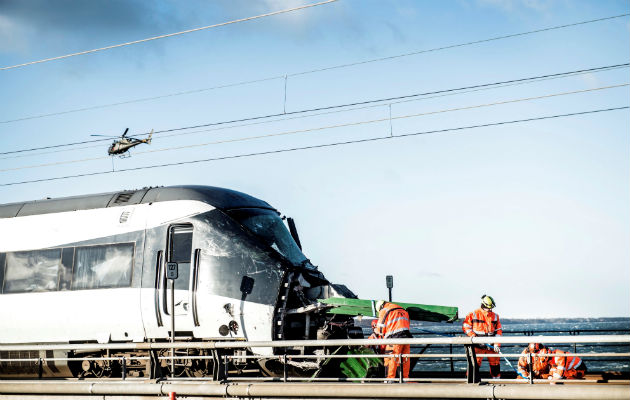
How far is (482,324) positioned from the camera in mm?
12055

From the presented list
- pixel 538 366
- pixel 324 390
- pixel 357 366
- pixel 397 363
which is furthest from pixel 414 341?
pixel 357 366

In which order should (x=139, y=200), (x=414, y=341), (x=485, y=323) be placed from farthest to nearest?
1. (x=139, y=200)
2. (x=485, y=323)
3. (x=414, y=341)

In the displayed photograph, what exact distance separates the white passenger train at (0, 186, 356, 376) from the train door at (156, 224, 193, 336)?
0.02 meters

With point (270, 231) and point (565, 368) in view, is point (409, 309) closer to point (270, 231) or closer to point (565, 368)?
point (565, 368)

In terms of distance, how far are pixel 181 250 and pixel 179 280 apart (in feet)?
1.96

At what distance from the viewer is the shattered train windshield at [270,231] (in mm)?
13445

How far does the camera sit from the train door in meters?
12.8

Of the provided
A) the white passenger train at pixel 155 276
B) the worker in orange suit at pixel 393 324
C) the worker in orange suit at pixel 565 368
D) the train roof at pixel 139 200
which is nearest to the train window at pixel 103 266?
the white passenger train at pixel 155 276

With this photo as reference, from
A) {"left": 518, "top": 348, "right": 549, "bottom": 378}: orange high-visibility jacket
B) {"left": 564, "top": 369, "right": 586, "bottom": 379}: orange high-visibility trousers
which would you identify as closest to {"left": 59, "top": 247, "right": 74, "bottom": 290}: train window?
{"left": 518, "top": 348, "right": 549, "bottom": 378}: orange high-visibility jacket

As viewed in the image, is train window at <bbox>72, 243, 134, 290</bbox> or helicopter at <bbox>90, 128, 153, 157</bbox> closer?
train window at <bbox>72, 243, 134, 290</bbox>

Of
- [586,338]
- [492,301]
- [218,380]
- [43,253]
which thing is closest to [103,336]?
[43,253]

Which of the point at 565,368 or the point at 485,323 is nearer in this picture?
the point at 565,368

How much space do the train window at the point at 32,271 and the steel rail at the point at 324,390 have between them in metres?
3.55

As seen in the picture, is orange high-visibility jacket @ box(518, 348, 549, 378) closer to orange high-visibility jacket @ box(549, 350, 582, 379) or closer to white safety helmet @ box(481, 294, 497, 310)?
orange high-visibility jacket @ box(549, 350, 582, 379)
